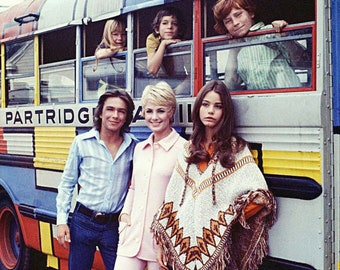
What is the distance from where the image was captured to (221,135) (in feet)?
11.3

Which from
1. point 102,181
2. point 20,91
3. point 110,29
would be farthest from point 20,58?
point 102,181

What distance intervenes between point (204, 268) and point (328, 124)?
953 millimetres

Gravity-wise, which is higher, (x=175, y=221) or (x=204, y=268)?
(x=175, y=221)

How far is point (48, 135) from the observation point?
5277 millimetres

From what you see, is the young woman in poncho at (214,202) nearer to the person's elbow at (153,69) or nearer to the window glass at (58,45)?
the person's elbow at (153,69)

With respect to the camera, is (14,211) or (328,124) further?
(14,211)

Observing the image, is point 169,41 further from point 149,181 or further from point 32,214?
point 32,214

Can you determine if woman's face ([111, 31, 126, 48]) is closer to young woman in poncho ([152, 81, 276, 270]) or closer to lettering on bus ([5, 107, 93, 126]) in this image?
lettering on bus ([5, 107, 93, 126])

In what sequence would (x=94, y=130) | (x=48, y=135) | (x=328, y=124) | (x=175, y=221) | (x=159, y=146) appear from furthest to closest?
(x=48, y=135) < (x=94, y=130) < (x=159, y=146) < (x=175, y=221) < (x=328, y=124)

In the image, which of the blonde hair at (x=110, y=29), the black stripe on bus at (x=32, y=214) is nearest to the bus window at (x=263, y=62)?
the blonde hair at (x=110, y=29)

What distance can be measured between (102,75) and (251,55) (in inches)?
57.7

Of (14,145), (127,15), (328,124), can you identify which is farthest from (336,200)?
(14,145)

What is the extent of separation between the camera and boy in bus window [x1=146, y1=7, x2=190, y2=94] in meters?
3.98

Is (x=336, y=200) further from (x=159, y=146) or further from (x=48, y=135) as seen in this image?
(x=48, y=135)
